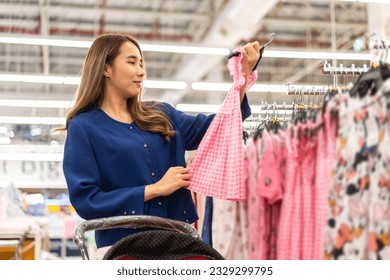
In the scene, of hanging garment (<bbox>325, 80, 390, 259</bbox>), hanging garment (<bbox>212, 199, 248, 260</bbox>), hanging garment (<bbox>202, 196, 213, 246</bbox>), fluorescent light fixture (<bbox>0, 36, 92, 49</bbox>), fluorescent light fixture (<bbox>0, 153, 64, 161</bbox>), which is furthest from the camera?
fluorescent light fixture (<bbox>0, 153, 64, 161</bbox>)

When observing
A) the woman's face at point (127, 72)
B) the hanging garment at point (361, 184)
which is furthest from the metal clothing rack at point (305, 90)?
the woman's face at point (127, 72)

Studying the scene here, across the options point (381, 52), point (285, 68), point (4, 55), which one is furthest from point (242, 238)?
point (285, 68)

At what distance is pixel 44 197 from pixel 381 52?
914cm

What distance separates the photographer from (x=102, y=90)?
6.52ft

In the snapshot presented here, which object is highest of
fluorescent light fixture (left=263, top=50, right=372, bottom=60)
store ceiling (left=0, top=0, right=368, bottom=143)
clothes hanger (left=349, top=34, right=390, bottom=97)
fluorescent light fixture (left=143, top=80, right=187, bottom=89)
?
store ceiling (left=0, top=0, right=368, bottom=143)

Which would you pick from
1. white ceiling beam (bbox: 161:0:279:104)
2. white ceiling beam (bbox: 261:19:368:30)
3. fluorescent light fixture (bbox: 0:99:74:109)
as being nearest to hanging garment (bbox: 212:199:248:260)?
white ceiling beam (bbox: 161:0:279:104)

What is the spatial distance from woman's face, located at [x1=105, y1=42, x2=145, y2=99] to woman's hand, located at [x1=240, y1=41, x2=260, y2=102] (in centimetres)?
32

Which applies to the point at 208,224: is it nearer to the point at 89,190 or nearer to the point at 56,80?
the point at 89,190

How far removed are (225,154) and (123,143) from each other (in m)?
0.31

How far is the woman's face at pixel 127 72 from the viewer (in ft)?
6.34

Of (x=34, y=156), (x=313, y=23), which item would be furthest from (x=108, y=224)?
(x=313, y=23)

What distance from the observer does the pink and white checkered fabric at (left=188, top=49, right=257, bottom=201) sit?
1899 millimetres

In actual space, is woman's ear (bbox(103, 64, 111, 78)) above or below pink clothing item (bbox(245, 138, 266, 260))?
above

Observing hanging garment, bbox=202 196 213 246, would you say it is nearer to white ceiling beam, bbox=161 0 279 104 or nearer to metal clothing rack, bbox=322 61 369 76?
metal clothing rack, bbox=322 61 369 76
